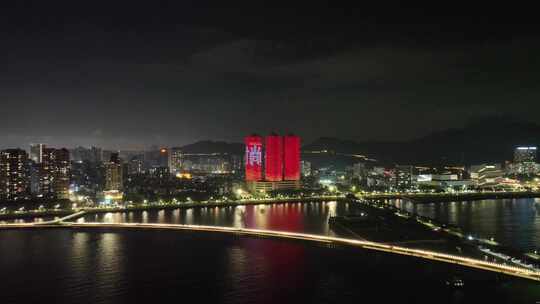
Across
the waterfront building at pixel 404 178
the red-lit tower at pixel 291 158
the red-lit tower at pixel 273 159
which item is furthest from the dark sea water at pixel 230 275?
the waterfront building at pixel 404 178

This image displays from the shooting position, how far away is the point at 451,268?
8.55 meters

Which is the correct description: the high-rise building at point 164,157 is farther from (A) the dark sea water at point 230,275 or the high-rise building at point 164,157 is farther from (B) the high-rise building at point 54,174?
(A) the dark sea water at point 230,275

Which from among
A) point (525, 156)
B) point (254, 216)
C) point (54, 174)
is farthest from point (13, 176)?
point (525, 156)

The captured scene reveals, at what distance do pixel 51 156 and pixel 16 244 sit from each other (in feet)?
39.1

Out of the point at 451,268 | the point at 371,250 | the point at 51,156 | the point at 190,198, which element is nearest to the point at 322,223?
the point at 371,250

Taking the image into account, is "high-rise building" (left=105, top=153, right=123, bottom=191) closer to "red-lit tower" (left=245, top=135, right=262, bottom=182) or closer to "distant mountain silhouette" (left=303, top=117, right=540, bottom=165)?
"red-lit tower" (left=245, top=135, right=262, bottom=182)

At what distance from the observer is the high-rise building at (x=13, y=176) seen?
20.0 metres

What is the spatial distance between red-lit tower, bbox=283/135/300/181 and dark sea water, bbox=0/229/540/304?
1387 cm

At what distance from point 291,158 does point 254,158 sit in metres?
1.87

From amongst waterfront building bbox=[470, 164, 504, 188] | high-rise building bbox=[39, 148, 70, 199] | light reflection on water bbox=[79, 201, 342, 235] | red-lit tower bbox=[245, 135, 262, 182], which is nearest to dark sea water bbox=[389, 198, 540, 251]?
light reflection on water bbox=[79, 201, 342, 235]

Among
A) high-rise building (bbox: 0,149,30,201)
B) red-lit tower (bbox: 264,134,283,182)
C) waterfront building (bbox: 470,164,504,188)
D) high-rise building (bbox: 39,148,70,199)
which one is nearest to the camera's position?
high-rise building (bbox: 0,149,30,201)

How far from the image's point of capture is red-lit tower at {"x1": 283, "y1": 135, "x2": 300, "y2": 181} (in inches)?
997

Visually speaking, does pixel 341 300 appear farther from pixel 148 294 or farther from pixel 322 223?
pixel 322 223

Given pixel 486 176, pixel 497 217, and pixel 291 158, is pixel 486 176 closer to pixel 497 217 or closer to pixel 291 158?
pixel 291 158
